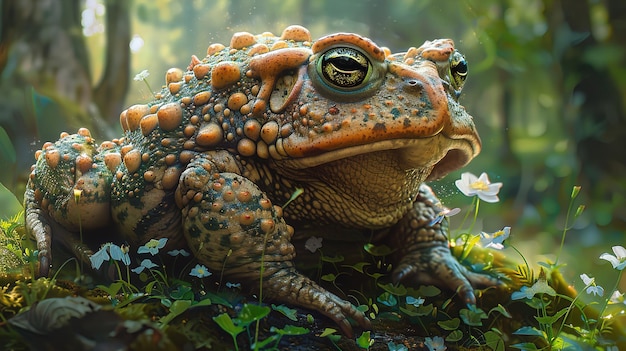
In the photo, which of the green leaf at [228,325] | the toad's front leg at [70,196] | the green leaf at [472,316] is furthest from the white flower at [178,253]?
the green leaf at [472,316]

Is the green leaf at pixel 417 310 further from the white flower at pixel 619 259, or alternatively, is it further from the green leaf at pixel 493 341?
the white flower at pixel 619 259

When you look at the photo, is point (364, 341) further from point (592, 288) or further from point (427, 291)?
point (592, 288)

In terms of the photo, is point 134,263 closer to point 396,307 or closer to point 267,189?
point 267,189

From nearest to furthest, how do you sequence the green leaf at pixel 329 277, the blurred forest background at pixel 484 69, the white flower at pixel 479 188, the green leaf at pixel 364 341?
the green leaf at pixel 364 341 < the green leaf at pixel 329 277 < the white flower at pixel 479 188 < the blurred forest background at pixel 484 69

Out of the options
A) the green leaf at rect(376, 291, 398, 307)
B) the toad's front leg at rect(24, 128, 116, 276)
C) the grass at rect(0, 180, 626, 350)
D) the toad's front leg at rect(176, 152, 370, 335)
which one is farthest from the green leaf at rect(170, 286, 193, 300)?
the green leaf at rect(376, 291, 398, 307)

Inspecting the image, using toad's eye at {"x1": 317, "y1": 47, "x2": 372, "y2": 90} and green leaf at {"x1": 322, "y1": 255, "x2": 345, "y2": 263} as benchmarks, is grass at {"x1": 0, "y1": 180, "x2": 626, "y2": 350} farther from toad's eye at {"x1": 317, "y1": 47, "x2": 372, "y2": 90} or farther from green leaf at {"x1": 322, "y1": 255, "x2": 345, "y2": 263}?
toad's eye at {"x1": 317, "y1": 47, "x2": 372, "y2": 90}
